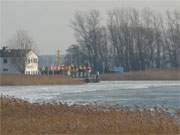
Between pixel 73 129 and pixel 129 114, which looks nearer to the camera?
pixel 73 129

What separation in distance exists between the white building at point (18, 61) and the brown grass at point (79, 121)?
7439cm

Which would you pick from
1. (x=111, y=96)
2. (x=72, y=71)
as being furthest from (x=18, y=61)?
(x=111, y=96)

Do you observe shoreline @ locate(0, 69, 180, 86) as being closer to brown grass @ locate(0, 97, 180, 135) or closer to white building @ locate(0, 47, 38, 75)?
white building @ locate(0, 47, 38, 75)

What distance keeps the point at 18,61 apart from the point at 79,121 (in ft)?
273

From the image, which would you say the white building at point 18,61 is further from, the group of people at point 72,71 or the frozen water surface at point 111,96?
the frozen water surface at point 111,96

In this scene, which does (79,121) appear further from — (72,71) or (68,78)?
(72,71)

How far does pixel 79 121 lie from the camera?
1639cm

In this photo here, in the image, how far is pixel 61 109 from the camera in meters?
19.6

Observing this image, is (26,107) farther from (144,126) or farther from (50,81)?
(50,81)

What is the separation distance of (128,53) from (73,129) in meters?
83.2

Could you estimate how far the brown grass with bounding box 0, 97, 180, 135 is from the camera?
14.6 metres

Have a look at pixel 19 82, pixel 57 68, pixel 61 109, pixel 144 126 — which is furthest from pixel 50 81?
pixel 144 126

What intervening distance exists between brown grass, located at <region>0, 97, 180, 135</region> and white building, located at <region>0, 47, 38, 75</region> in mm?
74390

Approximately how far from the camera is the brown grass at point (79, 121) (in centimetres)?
1463
